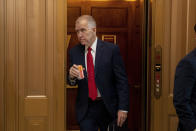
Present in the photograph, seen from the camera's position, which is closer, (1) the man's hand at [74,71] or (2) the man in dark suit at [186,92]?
(2) the man in dark suit at [186,92]

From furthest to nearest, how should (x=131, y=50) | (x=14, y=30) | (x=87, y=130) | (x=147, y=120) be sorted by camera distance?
(x=131, y=50) < (x=147, y=120) < (x=14, y=30) < (x=87, y=130)

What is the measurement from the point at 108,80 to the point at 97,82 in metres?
0.11

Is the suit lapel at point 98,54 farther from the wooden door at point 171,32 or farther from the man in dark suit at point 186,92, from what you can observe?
the man in dark suit at point 186,92

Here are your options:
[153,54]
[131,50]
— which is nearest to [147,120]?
[153,54]

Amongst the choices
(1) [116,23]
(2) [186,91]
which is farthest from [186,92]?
(1) [116,23]

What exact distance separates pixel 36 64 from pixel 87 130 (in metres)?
0.87

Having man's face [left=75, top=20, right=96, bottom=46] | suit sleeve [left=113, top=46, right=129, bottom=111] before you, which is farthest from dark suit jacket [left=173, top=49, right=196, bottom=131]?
man's face [left=75, top=20, right=96, bottom=46]

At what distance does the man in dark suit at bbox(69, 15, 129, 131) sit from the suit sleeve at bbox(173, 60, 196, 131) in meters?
0.87

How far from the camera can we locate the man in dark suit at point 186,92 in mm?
2041

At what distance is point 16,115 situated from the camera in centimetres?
320

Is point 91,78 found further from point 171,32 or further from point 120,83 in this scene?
point 171,32

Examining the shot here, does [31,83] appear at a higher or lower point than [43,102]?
higher

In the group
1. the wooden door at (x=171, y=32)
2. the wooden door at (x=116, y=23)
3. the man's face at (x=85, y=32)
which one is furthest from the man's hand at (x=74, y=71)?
the wooden door at (x=116, y=23)

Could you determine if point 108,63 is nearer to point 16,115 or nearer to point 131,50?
point 16,115
